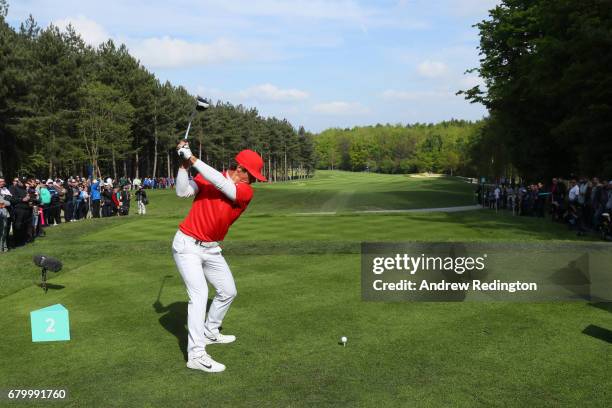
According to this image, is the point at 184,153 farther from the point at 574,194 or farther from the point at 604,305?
the point at 574,194

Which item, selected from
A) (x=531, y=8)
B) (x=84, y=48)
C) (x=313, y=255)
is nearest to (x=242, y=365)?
(x=313, y=255)

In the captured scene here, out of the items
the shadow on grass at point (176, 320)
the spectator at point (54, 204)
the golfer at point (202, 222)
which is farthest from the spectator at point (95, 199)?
the golfer at point (202, 222)

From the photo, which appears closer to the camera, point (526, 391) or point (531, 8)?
point (526, 391)

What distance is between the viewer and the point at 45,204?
25.2 meters

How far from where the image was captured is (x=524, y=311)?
333 inches

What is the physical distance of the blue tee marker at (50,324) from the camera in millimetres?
7000

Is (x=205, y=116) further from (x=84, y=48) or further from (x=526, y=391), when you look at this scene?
(x=526, y=391)

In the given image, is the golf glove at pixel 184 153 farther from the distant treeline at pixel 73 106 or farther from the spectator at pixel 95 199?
the distant treeline at pixel 73 106

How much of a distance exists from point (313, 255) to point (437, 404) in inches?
336

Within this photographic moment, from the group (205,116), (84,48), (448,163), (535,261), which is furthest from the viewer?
(448,163)

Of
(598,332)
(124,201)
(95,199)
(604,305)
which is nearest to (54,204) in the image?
(95,199)

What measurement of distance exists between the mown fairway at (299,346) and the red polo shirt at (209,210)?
1.57m

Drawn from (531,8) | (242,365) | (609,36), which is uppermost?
(531,8)

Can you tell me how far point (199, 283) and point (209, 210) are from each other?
37.2 inches
